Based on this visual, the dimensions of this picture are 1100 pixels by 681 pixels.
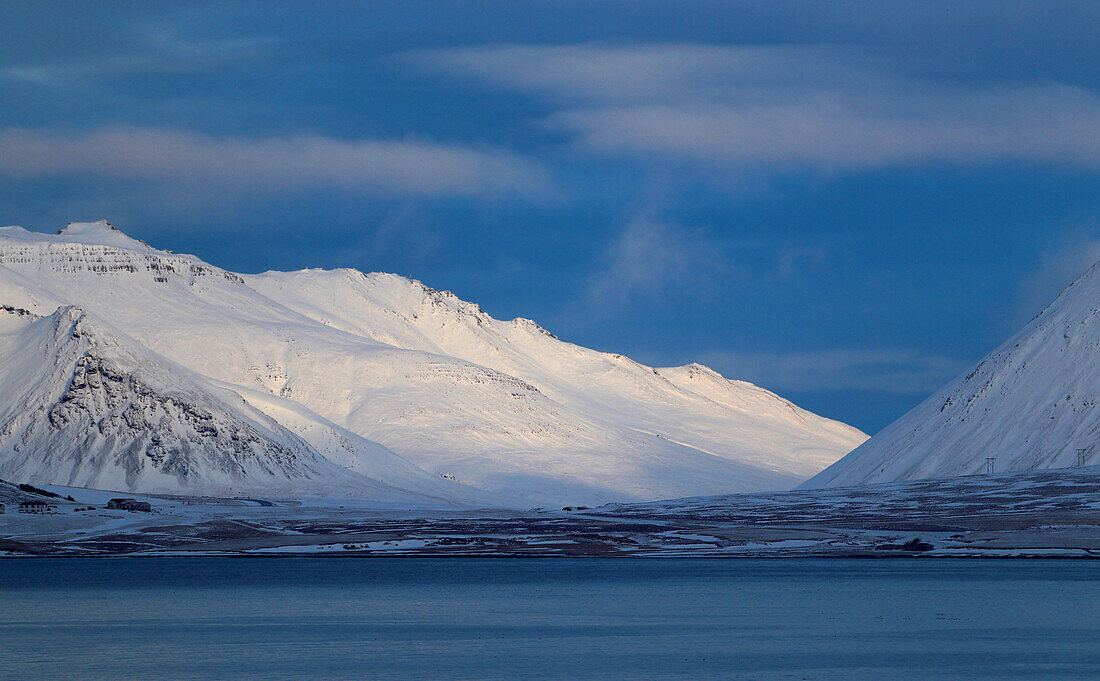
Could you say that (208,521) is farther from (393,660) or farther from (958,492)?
(393,660)

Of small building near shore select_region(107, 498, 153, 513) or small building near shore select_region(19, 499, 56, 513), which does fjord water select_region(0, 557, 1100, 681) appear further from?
Answer: small building near shore select_region(107, 498, 153, 513)

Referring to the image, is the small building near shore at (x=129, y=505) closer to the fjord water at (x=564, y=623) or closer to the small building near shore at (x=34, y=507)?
the small building near shore at (x=34, y=507)

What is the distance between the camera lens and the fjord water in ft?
197

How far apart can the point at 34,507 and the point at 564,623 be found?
4797 inches

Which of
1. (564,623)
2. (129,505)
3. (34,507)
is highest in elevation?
(129,505)

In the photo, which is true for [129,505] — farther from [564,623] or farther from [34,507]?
[564,623]

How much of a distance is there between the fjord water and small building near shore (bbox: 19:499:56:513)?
55229 millimetres

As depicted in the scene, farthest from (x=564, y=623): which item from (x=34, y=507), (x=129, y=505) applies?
(x=129, y=505)

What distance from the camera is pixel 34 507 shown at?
180 metres

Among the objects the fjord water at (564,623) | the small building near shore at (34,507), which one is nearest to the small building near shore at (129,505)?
the small building near shore at (34,507)

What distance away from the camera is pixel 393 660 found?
63.3m

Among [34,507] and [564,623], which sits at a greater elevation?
[34,507]

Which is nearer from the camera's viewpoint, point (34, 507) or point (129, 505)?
point (34, 507)

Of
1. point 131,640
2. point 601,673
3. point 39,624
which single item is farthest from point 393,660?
point 39,624
